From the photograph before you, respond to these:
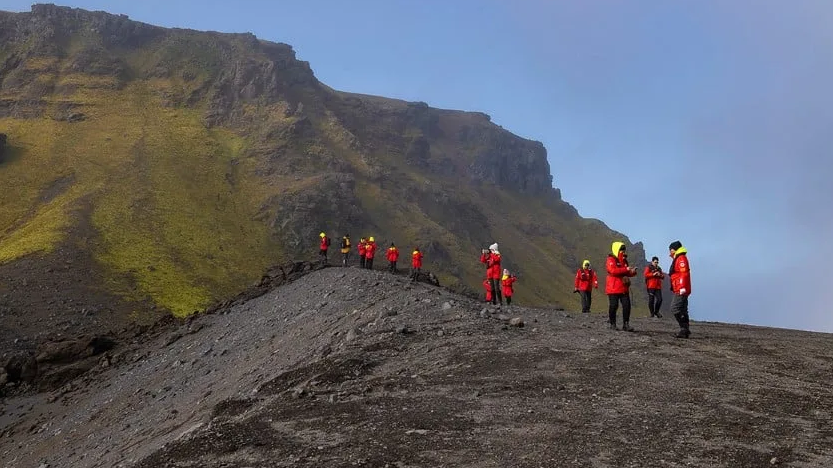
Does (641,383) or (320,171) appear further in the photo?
(320,171)

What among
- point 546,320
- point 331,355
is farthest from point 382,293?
point 331,355

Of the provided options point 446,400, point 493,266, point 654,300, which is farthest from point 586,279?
point 446,400

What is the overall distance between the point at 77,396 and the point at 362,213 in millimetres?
77652

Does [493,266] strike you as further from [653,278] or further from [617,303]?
[617,303]

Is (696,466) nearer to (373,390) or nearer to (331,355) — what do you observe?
(373,390)

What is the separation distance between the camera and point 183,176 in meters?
86.7

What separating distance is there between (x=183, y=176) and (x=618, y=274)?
81321mm

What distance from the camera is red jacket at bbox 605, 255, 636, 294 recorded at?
15.2 meters

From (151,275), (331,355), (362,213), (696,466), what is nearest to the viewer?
(696,466)

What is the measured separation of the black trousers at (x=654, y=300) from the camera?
2402 cm

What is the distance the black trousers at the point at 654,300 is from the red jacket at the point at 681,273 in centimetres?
930

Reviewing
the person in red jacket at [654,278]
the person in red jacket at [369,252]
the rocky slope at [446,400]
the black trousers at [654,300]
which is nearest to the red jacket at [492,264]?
the rocky slope at [446,400]

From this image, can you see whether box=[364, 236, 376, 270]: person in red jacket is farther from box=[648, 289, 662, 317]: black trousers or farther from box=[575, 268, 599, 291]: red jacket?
box=[648, 289, 662, 317]: black trousers

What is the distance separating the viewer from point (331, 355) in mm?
12352
